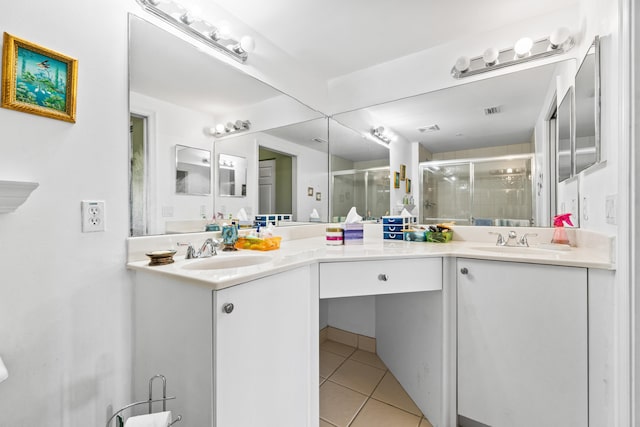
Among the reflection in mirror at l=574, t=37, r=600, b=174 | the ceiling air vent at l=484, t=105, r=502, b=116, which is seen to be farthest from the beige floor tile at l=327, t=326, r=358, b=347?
A: the ceiling air vent at l=484, t=105, r=502, b=116

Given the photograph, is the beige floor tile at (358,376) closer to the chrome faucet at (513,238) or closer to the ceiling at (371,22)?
the chrome faucet at (513,238)

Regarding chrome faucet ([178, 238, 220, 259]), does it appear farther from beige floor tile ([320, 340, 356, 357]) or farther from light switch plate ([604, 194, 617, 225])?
light switch plate ([604, 194, 617, 225])

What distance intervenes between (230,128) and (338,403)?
5.61ft

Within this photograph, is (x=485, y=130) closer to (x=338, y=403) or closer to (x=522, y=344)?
(x=522, y=344)

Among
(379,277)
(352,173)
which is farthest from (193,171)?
(352,173)

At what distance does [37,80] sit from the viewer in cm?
89

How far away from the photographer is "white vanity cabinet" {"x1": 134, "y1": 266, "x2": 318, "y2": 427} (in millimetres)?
824

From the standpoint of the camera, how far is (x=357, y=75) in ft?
7.64

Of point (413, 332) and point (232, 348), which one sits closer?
point (232, 348)

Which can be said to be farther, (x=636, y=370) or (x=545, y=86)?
(x=545, y=86)

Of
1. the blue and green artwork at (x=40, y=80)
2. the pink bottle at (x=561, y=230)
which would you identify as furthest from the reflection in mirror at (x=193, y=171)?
the pink bottle at (x=561, y=230)

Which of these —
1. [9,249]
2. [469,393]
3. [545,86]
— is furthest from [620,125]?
[9,249]

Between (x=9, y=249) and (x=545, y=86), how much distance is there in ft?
8.78

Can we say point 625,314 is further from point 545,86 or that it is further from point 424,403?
point 545,86
